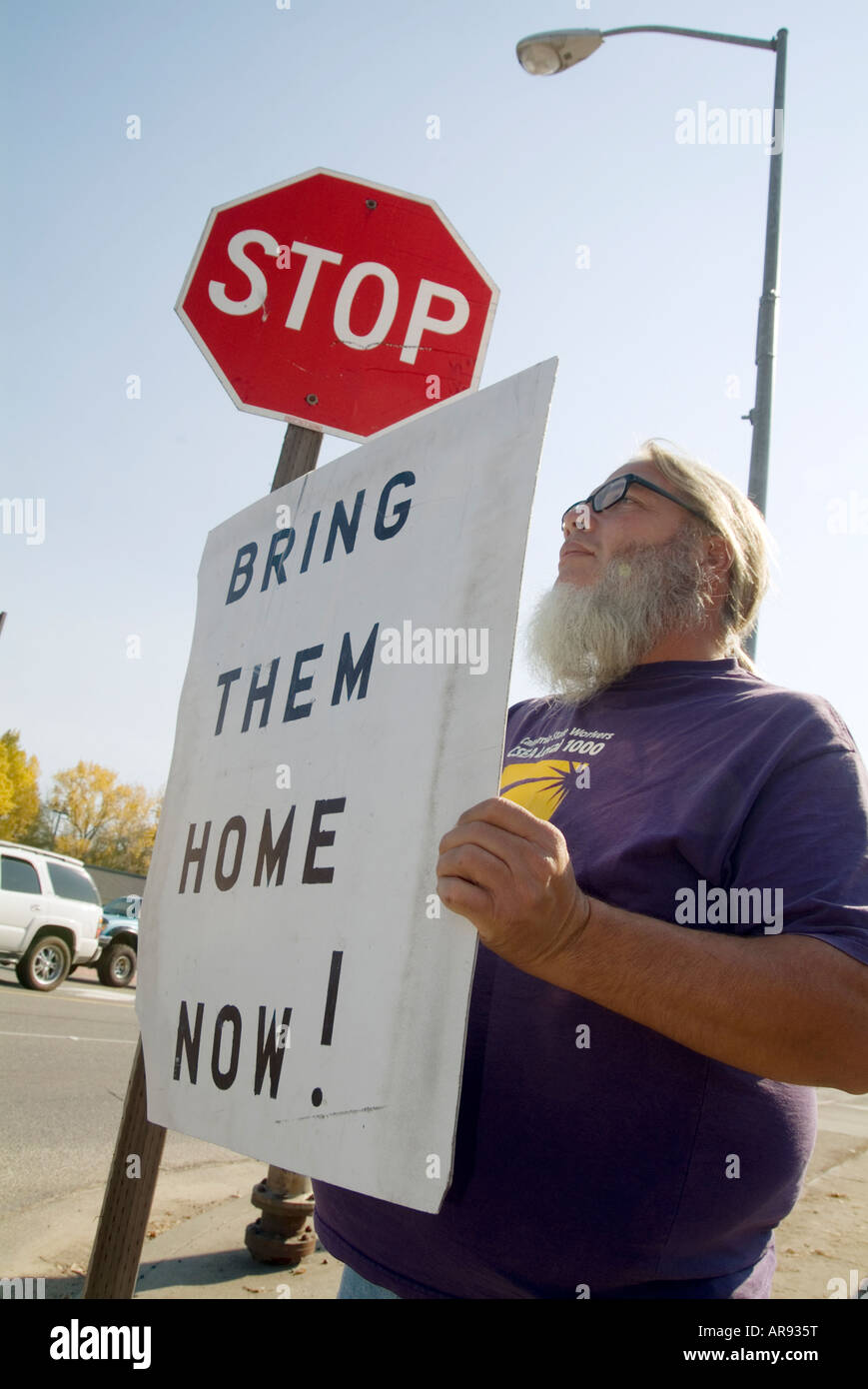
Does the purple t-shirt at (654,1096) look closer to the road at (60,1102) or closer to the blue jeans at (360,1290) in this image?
the blue jeans at (360,1290)

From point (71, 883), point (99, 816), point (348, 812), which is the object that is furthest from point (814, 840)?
point (99, 816)

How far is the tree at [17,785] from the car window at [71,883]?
120 ft

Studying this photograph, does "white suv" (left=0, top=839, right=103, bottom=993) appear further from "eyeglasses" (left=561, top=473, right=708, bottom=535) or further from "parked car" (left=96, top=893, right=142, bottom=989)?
"eyeglasses" (left=561, top=473, right=708, bottom=535)

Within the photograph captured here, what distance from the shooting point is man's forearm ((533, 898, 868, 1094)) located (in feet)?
3.50

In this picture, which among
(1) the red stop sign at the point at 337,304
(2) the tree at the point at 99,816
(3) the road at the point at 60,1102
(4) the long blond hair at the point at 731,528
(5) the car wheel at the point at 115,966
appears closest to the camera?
(4) the long blond hair at the point at 731,528

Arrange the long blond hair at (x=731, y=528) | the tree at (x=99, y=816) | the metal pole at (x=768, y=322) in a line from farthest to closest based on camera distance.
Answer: the tree at (x=99, y=816), the metal pole at (x=768, y=322), the long blond hair at (x=731, y=528)

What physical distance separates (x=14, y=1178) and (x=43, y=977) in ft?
30.0

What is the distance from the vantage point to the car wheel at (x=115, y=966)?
1666 centimetres

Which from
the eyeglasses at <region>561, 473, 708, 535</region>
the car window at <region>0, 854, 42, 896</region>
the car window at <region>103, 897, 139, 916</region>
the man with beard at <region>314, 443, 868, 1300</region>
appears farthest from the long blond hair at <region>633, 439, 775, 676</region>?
the car window at <region>103, 897, 139, 916</region>

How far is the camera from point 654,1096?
1.20 meters

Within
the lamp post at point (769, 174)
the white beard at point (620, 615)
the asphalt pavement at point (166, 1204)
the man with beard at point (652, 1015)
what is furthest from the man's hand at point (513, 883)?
the lamp post at point (769, 174)

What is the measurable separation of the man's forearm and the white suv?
1259 centimetres

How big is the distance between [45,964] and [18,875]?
1.40m

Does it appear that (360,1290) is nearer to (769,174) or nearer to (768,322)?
(768,322)
